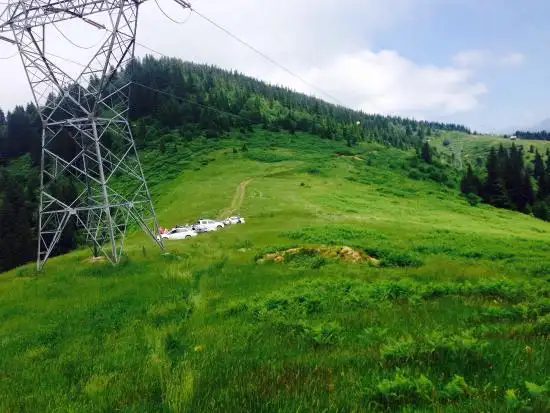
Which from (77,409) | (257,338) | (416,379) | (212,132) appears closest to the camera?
(416,379)

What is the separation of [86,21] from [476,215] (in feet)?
201

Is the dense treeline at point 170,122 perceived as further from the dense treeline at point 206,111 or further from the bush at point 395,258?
the bush at point 395,258

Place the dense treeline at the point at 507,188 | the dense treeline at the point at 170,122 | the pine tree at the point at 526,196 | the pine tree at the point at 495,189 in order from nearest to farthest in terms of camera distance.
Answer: the pine tree at the point at 495,189
the dense treeline at the point at 507,188
the pine tree at the point at 526,196
the dense treeline at the point at 170,122

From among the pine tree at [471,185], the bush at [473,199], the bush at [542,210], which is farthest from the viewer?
the pine tree at [471,185]

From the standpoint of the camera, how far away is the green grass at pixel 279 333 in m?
5.35

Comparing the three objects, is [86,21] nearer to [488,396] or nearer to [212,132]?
[488,396]

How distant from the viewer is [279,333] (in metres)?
9.30

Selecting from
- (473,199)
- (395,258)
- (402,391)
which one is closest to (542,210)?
(473,199)

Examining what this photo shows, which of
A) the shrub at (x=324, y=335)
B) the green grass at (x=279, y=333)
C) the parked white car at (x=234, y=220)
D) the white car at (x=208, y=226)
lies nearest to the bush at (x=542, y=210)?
the green grass at (x=279, y=333)

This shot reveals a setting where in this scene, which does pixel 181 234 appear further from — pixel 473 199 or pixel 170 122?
pixel 170 122

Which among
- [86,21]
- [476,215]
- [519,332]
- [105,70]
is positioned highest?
[86,21]

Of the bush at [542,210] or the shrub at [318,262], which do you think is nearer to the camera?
the shrub at [318,262]

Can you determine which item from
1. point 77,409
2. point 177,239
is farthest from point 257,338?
point 177,239

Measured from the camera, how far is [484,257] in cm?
2762
